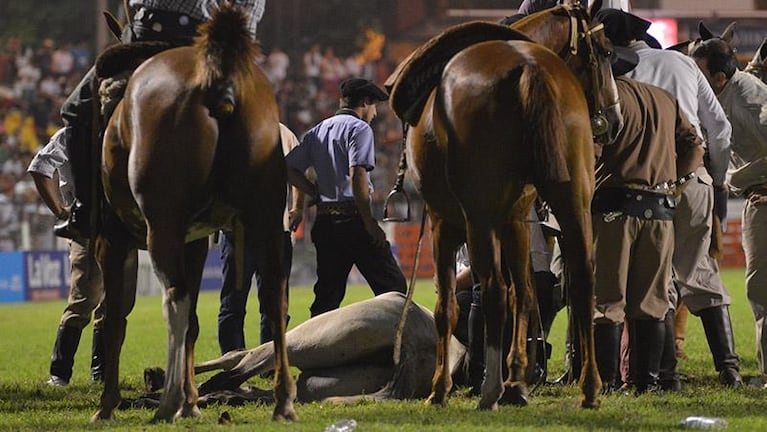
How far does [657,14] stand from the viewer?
35.2 m

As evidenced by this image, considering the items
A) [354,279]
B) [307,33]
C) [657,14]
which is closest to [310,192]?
[354,279]

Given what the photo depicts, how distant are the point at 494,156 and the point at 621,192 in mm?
1782

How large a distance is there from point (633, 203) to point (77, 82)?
25.8 metres

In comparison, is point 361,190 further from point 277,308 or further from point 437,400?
point 277,308

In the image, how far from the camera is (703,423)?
6516 mm

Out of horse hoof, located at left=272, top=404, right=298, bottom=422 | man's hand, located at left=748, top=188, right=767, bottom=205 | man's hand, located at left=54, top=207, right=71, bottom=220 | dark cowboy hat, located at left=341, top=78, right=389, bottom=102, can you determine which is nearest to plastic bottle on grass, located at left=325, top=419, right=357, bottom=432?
horse hoof, located at left=272, top=404, right=298, bottom=422

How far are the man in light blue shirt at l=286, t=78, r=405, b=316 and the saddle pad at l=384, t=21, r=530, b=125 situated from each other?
2951 mm

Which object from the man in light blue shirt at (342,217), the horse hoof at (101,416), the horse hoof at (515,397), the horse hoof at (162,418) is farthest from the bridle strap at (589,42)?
the horse hoof at (101,416)

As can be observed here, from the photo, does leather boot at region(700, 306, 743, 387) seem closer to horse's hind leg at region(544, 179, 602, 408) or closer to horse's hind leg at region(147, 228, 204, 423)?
horse's hind leg at region(544, 179, 602, 408)

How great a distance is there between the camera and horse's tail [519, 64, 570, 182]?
6824 millimetres

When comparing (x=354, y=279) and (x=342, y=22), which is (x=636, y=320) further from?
(x=342, y=22)

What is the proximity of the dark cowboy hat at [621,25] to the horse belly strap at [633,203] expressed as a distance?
3.41 feet

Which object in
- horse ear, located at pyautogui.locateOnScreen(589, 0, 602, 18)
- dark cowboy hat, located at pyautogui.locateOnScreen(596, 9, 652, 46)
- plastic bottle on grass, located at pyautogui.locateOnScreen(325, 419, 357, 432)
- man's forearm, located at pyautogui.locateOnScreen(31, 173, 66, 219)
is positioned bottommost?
plastic bottle on grass, located at pyautogui.locateOnScreen(325, 419, 357, 432)

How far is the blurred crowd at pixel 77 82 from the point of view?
3108cm
